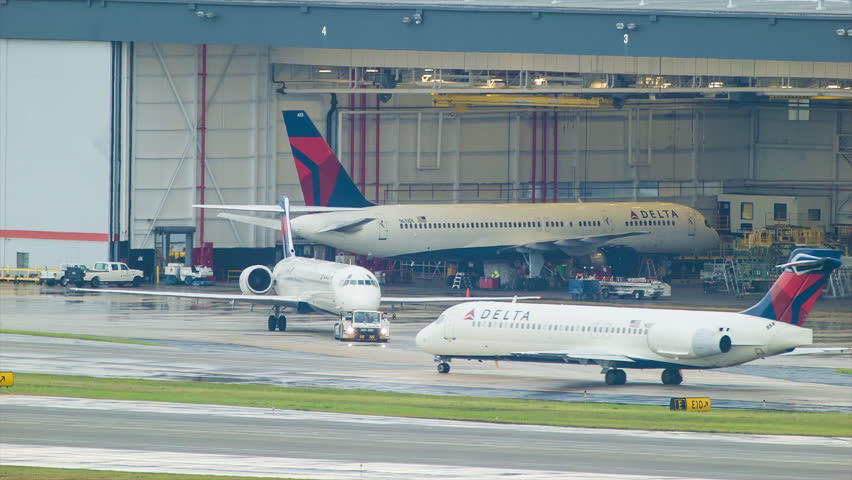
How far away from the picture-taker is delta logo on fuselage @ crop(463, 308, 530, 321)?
1752 inches

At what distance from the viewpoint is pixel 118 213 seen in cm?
7850

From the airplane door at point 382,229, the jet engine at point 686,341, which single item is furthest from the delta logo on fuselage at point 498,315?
the airplane door at point 382,229

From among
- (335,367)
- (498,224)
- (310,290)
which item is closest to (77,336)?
(310,290)

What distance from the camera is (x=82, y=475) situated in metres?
26.8

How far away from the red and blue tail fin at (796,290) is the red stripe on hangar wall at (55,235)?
46118mm

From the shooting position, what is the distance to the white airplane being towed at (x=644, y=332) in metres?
40.8

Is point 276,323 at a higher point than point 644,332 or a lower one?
lower

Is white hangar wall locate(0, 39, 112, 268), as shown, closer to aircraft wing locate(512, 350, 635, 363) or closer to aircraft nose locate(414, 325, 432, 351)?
aircraft nose locate(414, 325, 432, 351)

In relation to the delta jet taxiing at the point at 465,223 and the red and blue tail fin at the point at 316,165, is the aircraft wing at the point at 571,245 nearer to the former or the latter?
the delta jet taxiing at the point at 465,223

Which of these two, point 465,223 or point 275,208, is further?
point 465,223

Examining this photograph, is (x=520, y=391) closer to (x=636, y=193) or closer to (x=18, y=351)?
(x=18, y=351)

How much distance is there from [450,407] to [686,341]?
788cm

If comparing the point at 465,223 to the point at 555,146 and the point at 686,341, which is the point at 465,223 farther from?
the point at 686,341

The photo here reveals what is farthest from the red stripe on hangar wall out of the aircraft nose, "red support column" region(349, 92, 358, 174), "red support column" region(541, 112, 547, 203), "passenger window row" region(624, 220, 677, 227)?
the aircraft nose
